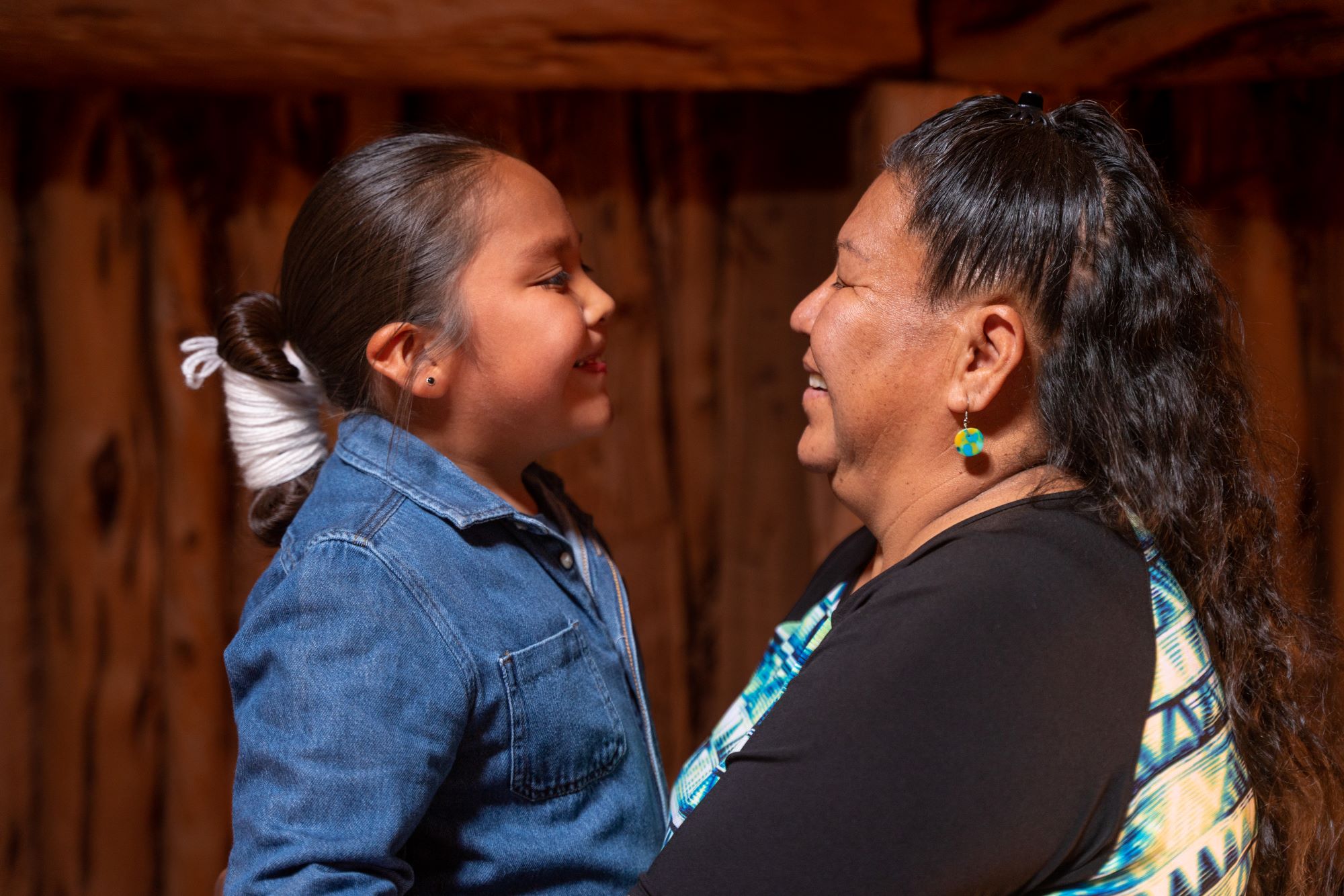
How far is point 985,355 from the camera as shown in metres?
1.33

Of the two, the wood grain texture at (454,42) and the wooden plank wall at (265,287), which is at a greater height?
the wood grain texture at (454,42)

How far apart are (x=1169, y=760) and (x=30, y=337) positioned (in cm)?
241

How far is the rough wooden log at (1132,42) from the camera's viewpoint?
1683 millimetres

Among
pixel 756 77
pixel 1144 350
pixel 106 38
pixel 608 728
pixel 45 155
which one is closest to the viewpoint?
pixel 1144 350

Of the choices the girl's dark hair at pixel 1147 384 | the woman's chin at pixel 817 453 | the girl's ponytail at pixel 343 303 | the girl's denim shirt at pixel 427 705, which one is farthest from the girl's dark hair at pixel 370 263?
the girl's dark hair at pixel 1147 384

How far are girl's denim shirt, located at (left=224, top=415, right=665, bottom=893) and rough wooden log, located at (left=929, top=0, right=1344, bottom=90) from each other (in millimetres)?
1217

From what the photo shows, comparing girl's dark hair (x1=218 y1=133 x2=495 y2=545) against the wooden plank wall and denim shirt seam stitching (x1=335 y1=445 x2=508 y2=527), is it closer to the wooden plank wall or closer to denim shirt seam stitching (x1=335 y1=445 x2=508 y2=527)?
denim shirt seam stitching (x1=335 y1=445 x2=508 y2=527)

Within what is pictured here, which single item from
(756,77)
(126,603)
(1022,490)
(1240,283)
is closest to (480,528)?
(1022,490)

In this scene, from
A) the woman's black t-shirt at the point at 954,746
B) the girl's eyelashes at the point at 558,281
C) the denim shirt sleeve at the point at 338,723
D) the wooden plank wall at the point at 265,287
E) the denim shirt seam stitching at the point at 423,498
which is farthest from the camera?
the wooden plank wall at the point at 265,287

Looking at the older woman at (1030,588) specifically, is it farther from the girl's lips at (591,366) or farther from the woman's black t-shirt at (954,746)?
the girl's lips at (591,366)

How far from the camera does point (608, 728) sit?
59.9 inches

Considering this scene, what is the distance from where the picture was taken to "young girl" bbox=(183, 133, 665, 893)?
1.24 metres

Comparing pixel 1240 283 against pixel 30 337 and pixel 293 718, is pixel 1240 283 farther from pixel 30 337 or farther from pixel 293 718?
pixel 30 337

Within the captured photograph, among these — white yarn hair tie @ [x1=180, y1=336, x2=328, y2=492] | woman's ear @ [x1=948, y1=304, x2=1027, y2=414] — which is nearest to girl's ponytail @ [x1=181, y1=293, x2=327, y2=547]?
white yarn hair tie @ [x1=180, y1=336, x2=328, y2=492]
